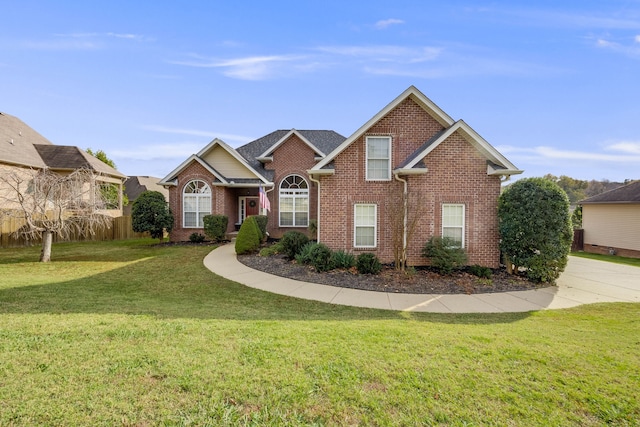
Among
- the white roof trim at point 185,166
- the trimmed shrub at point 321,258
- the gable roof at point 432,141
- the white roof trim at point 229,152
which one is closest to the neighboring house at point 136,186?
the white roof trim at point 185,166

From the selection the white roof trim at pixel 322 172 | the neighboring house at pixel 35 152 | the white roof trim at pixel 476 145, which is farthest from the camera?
the neighboring house at pixel 35 152

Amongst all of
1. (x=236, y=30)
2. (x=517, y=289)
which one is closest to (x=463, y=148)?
(x=517, y=289)

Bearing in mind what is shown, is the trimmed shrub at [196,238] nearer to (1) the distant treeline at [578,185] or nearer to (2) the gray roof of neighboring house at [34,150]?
(2) the gray roof of neighboring house at [34,150]

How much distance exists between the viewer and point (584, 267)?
514 inches

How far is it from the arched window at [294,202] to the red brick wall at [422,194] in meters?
6.97

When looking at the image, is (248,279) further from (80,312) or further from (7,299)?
(7,299)

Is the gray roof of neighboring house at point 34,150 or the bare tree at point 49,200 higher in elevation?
the gray roof of neighboring house at point 34,150

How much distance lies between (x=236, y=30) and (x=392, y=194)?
9.01 meters

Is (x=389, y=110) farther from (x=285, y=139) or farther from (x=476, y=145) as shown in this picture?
(x=285, y=139)

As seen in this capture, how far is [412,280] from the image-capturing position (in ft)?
31.7

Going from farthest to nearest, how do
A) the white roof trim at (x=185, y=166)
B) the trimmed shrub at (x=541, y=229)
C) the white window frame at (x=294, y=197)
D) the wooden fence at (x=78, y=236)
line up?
the white window frame at (x=294, y=197), the white roof trim at (x=185, y=166), the wooden fence at (x=78, y=236), the trimmed shrub at (x=541, y=229)

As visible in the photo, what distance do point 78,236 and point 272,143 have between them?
47.5 ft

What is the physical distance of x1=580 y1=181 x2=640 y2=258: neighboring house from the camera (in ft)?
59.6

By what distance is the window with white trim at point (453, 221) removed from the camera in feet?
37.1
